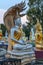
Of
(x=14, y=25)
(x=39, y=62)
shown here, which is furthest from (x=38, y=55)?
(x=39, y=62)

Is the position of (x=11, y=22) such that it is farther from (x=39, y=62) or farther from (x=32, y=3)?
(x=32, y=3)

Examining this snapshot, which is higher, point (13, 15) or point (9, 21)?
point (13, 15)

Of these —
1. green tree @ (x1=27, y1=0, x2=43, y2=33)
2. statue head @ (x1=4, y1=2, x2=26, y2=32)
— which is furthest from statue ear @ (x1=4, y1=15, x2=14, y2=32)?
green tree @ (x1=27, y1=0, x2=43, y2=33)

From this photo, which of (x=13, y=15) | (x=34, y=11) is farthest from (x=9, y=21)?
(x=34, y=11)

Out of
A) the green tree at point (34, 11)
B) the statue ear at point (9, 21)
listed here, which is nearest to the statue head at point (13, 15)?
the statue ear at point (9, 21)

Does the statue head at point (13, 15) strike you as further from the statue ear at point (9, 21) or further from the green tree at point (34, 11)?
the green tree at point (34, 11)

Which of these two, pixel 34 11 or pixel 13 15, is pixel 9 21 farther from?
pixel 34 11

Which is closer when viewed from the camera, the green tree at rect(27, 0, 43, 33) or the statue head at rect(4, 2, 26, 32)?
the statue head at rect(4, 2, 26, 32)

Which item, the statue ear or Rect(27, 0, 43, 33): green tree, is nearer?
the statue ear

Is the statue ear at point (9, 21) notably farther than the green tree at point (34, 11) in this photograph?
No

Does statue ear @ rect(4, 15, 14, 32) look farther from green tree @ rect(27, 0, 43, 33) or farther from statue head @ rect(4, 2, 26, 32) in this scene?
green tree @ rect(27, 0, 43, 33)

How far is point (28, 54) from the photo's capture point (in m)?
6.29

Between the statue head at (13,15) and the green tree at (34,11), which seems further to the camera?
the green tree at (34,11)

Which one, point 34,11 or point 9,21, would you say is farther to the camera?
point 34,11
